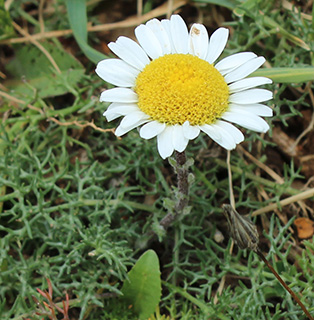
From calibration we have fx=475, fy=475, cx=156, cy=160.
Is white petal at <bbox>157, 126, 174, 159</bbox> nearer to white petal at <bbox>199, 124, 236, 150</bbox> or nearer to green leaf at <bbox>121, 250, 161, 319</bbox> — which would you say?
white petal at <bbox>199, 124, 236, 150</bbox>

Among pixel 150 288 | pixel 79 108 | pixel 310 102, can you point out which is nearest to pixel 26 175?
pixel 79 108

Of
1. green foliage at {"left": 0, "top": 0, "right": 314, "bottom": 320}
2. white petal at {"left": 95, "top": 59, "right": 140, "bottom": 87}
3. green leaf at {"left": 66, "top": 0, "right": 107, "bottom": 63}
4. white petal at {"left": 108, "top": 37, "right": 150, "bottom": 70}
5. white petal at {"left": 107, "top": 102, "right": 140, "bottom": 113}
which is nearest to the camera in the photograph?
white petal at {"left": 107, "top": 102, "right": 140, "bottom": 113}

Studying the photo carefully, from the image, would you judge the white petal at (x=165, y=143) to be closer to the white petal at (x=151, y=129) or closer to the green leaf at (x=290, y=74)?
the white petal at (x=151, y=129)

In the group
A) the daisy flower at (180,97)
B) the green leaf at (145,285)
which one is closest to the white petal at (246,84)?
the daisy flower at (180,97)

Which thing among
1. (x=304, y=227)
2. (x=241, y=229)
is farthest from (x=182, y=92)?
(x=304, y=227)

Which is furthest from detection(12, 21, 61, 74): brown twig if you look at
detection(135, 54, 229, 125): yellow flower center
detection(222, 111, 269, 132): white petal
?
detection(222, 111, 269, 132): white petal

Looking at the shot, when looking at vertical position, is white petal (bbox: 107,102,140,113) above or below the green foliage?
above
